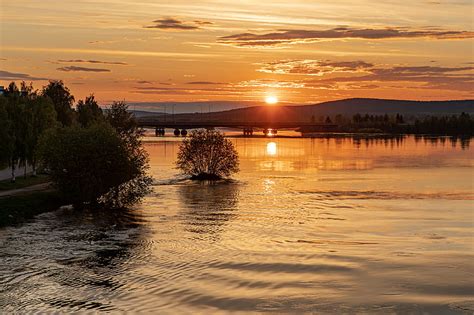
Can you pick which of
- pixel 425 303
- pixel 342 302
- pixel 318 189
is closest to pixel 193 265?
pixel 342 302

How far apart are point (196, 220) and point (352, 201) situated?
25570mm

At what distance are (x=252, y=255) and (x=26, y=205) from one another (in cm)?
2978

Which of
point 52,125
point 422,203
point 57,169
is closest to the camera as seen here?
point 57,169

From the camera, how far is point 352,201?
9112 cm

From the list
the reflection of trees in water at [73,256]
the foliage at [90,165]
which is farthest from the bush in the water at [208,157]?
the reflection of trees in water at [73,256]

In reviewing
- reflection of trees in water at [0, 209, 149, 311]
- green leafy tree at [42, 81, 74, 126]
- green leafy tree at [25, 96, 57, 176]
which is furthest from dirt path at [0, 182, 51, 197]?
green leafy tree at [42, 81, 74, 126]

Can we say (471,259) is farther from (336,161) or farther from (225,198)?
(336,161)

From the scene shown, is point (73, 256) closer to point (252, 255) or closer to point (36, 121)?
point (252, 255)

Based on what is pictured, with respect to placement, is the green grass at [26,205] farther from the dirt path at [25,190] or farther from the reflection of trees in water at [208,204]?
the reflection of trees in water at [208,204]

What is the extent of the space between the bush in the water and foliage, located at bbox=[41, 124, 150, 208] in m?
41.7

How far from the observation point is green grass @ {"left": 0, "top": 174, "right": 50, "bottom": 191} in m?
86.9

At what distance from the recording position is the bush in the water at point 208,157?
125500 mm

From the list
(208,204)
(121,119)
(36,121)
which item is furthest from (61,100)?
(208,204)

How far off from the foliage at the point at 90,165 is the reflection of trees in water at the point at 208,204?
8.81m
